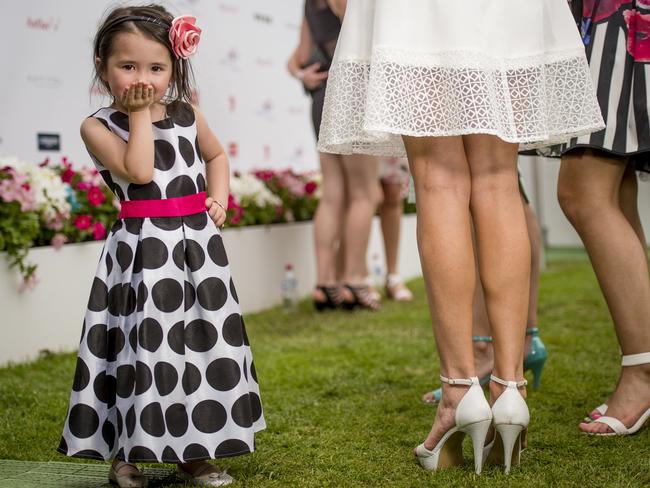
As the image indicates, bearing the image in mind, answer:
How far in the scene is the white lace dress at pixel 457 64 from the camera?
1.74 m

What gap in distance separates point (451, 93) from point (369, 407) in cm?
101

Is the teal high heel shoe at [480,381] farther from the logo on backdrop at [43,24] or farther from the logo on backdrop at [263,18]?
the logo on backdrop at [263,18]

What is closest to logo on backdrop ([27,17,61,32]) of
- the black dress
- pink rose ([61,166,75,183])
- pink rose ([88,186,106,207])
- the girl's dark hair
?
pink rose ([61,166,75,183])

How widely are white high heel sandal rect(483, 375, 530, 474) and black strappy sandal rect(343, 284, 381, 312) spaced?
8.52ft

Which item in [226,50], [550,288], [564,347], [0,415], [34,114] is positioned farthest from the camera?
[226,50]

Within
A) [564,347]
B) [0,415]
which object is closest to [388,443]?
[0,415]

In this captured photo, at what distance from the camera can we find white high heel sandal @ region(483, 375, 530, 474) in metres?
1.75

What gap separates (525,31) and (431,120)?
25cm

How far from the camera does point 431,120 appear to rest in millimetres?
1767

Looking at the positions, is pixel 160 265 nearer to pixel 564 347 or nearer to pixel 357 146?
pixel 357 146

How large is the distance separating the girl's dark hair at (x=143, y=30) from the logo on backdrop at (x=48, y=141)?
7.21ft

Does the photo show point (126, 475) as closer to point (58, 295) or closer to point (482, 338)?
point (482, 338)

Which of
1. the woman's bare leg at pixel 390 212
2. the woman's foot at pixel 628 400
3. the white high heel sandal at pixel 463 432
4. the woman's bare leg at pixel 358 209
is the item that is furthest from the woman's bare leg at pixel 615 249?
the woman's bare leg at pixel 390 212

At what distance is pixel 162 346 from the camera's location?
5.85 feet
